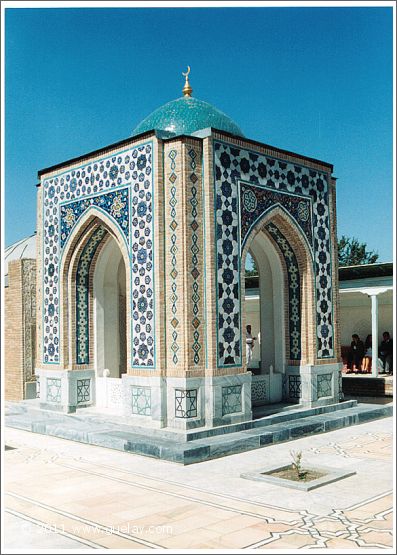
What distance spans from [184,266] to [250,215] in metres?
1.50

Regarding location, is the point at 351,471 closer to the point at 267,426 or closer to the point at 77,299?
the point at 267,426

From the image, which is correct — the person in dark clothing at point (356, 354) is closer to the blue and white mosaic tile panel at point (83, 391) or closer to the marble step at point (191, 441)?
the marble step at point (191, 441)

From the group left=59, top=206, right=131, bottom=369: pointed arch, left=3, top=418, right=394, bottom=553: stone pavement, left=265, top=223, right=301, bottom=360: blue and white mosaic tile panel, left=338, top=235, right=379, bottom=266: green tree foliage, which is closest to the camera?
left=3, top=418, right=394, bottom=553: stone pavement

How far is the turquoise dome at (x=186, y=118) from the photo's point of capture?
9820mm

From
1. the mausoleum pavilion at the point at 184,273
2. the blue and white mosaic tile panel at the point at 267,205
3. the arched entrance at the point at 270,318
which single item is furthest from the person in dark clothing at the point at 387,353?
the blue and white mosaic tile panel at the point at 267,205

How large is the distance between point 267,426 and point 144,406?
1740 millimetres

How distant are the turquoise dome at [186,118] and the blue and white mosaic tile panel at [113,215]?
3.45ft

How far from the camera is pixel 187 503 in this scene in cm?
566

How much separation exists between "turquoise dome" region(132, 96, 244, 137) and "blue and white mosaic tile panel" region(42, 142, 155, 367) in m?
1.05

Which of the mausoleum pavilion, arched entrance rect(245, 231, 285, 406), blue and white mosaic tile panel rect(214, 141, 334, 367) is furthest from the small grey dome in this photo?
blue and white mosaic tile panel rect(214, 141, 334, 367)

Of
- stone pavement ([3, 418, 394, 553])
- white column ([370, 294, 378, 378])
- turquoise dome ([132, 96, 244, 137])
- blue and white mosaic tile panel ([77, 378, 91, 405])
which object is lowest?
stone pavement ([3, 418, 394, 553])

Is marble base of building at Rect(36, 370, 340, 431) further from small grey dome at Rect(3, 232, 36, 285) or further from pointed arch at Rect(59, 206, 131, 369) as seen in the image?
small grey dome at Rect(3, 232, 36, 285)

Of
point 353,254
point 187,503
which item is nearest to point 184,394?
point 187,503

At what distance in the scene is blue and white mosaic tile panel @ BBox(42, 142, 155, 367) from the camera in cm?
871
